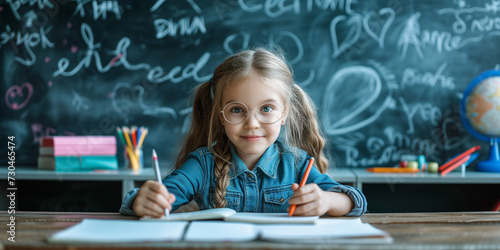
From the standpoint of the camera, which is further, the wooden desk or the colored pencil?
the colored pencil

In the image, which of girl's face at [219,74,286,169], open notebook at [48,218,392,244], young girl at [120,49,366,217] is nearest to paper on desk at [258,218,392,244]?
open notebook at [48,218,392,244]

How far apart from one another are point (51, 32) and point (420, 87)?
2131 millimetres

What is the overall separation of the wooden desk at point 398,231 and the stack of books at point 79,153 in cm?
141

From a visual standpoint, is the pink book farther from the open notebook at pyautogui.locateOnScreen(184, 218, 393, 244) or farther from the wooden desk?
the open notebook at pyautogui.locateOnScreen(184, 218, 393, 244)

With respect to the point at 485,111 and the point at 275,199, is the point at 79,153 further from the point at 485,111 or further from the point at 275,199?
the point at 485,111

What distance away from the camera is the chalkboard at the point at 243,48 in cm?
264

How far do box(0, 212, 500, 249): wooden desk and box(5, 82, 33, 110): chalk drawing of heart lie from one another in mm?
1848

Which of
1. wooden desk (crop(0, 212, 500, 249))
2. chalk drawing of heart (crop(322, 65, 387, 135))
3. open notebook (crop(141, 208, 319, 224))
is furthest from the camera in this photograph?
chalk drawing of heart (crop(322, 65, 387, 135))

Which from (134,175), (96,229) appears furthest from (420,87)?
(96,229)

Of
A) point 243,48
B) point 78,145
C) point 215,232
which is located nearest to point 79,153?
point 78,145

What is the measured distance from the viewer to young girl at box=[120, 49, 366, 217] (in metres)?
1.19

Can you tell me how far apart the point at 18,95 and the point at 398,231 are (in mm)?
2490

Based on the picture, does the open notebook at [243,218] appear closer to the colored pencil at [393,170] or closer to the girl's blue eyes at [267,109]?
the girl's blue eyes at [267,109]

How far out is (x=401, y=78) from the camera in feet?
8.68
